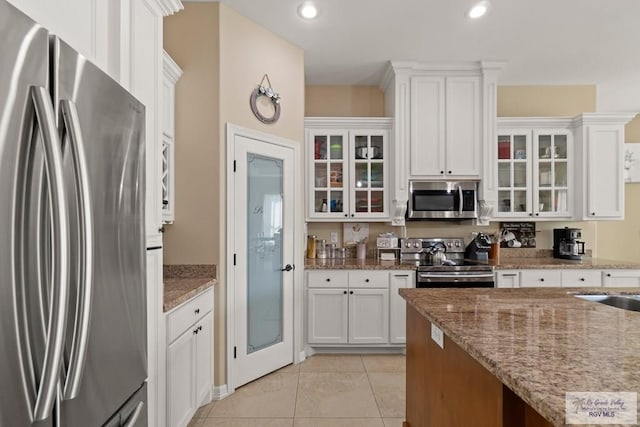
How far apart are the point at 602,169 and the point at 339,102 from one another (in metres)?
3.04

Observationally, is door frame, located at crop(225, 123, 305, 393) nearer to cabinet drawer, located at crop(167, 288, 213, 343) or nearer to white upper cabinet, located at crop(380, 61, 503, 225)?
cabinet drawer, located at crop(167, 288, 213, 343)

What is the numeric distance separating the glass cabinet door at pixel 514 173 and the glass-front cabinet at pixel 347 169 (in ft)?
4.38

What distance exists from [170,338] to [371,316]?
82.6 inches

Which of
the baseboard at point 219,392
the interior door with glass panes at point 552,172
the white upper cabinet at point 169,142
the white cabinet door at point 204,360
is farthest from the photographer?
the interior door with glass panes at point 552,172

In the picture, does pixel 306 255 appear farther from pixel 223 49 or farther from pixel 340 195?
pixel 223 49

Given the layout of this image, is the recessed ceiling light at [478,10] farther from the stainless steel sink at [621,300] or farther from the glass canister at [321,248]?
the glass canister at [321,248]

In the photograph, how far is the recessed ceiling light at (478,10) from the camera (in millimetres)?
2650

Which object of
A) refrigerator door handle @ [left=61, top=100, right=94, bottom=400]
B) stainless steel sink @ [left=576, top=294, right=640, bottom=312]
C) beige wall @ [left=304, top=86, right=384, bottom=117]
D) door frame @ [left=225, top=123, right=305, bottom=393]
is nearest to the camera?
refrigerator door handle @ [left=61, top=100, right=94, bottom=400]

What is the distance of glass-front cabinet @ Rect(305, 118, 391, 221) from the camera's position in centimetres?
372

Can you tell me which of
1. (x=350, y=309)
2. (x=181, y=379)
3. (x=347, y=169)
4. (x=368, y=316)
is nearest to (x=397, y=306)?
(x=368, y=316)

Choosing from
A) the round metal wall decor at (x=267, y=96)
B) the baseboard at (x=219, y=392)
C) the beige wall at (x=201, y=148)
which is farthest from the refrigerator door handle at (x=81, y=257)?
the round metal wall decor at (x=267, y=96)

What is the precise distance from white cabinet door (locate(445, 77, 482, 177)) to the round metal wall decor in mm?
1839

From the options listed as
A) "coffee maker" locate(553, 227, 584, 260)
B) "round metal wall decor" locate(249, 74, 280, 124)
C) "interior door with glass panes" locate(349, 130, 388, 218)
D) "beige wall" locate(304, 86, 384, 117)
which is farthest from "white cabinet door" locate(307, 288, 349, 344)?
"coffee maker" locate(553, 227, 584, 260)

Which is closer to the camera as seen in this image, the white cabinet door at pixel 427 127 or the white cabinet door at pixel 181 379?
the white cabinet door at pixel 181 379
